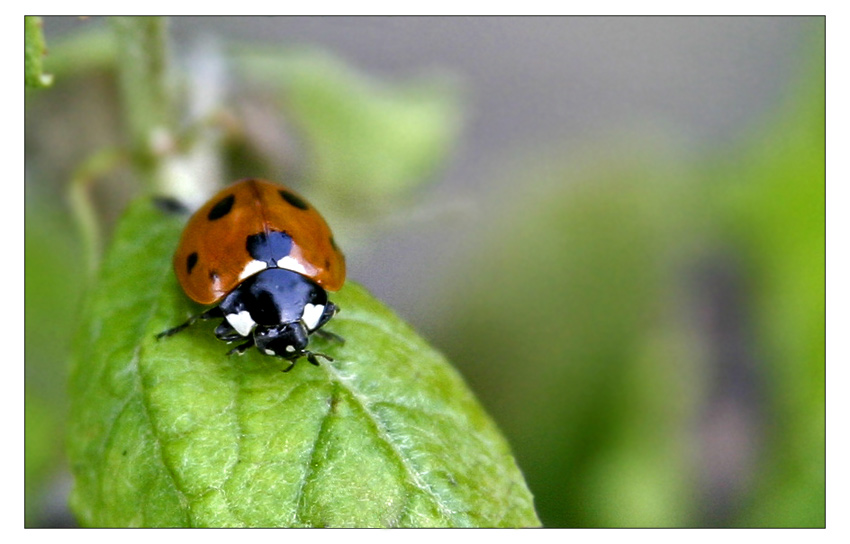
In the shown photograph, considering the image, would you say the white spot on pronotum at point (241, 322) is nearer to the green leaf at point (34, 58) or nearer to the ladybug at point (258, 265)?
the ladybug at point (258, 265)

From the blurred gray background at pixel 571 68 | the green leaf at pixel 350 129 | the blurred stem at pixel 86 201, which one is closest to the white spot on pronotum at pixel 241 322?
the blurred stem at pixel 86 201

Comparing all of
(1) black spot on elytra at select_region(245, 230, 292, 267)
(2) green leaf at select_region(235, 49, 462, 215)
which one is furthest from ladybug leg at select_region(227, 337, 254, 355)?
(2) green leaf at select_region(235, 49, 462, 215)

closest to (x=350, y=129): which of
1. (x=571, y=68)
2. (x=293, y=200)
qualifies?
(x=293, y=200)

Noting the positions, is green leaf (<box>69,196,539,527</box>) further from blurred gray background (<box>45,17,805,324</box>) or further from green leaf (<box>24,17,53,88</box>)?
blurred gray background (<box>45,17,805,324</box>)

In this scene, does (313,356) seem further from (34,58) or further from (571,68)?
(571,68)

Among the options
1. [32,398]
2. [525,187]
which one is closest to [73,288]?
[32,398]

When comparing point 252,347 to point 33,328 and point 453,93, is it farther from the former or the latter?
point 453,93
